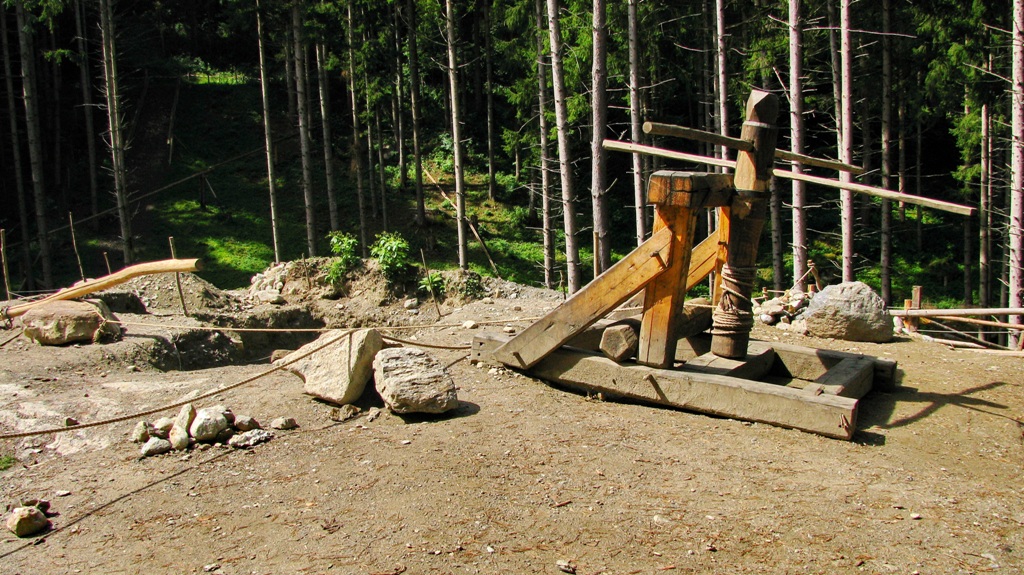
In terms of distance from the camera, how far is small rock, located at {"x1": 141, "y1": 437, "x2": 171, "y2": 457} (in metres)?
6.36

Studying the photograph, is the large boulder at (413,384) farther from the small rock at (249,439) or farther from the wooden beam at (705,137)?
the wooden beam at (705,137)

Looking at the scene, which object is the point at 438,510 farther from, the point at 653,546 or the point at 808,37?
the point at 808,37

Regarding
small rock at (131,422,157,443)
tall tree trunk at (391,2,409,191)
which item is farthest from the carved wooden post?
tall tree trunk at (391,2,409,191)

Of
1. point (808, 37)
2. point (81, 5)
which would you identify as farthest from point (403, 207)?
point (808, 37)

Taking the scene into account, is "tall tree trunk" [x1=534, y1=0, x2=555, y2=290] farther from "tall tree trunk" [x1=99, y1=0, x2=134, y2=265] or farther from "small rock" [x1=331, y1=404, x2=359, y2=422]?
"small rock" [x1=331, y1=404, x2=359, y2=422]

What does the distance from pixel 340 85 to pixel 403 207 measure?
10.9 meters

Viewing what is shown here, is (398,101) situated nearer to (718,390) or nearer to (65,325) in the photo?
(65,325)

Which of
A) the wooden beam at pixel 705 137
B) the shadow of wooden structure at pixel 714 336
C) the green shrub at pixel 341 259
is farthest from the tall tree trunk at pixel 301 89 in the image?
the wooden beam at pixel 705 137

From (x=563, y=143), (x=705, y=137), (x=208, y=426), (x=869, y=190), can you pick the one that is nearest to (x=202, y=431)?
(x=208, y=426)

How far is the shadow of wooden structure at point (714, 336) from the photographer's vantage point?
20.6ft

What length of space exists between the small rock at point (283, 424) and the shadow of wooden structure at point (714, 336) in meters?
2.14

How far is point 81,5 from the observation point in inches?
994

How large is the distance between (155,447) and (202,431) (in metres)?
0.39

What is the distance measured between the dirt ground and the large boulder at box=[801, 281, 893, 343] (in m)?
1.74
